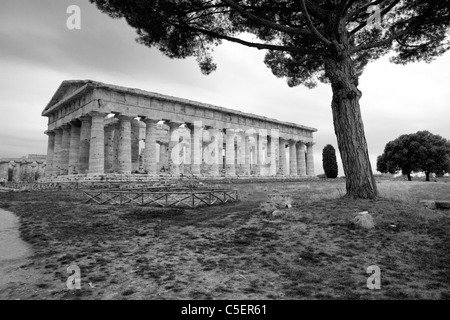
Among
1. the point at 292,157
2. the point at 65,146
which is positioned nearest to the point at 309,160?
the point at 292,157

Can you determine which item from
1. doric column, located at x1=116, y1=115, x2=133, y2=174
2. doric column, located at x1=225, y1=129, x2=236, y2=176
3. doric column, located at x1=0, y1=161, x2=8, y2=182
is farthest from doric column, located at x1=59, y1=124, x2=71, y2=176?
doric column, located at x1=0, y1=161, x2=8, y2=182

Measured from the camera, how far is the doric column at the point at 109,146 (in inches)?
1201

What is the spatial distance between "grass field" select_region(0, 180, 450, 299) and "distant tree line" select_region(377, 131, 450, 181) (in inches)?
1592

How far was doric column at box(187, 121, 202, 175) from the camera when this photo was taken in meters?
32.0

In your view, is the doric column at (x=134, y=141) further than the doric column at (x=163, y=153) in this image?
No

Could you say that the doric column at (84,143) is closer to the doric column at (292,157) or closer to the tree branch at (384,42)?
the tree branch at (384,42)

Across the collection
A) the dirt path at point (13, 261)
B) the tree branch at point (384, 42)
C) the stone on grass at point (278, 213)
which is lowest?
the dirt path at point (13, 261)

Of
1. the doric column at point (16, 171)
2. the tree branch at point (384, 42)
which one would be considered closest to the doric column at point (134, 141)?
the tree branch at point (384, 42)

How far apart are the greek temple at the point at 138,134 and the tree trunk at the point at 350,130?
69.4ft

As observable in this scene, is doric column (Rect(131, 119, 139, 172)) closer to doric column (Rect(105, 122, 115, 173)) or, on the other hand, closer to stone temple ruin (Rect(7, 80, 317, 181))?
stone temple ruin (Rect(7, 80, 317, 181))

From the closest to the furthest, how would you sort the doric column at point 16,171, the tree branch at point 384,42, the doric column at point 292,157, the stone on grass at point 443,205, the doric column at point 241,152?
1. the stone on grass at point 443,205
2. the tree branch at point 384,42
3. the doric column at point 241,152
4. the doric column at point 292,157
5. the doric column at point 16,171

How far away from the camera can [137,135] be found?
3206 centimetres
